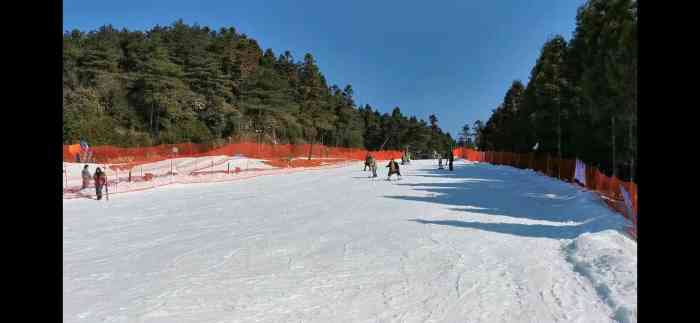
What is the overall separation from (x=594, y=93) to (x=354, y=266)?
2057cm

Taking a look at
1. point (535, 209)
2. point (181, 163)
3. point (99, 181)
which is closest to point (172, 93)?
point (181, 163)

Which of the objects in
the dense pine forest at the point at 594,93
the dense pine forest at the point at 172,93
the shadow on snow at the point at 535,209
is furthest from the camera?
the dense pine forest at the point at 172,93

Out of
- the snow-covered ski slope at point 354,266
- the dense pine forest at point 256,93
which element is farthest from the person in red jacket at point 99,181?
the dense pine forest at point 256,93

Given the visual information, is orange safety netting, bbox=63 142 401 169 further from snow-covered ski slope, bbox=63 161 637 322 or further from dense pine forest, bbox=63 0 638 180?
snow-covered ski slope, bbox=63 161 637 322

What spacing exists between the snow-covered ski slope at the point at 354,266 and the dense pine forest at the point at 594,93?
3782mm

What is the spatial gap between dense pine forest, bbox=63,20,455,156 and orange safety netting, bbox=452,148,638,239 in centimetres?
3375

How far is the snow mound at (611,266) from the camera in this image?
216 inches

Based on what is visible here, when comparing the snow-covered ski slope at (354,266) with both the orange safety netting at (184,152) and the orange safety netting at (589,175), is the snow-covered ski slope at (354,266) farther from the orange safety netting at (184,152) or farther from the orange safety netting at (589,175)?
the orange safety netting at (184,152)

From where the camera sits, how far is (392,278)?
22.7 feet

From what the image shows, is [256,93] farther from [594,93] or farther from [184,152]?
[594,93]

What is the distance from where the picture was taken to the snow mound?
18.0 feet

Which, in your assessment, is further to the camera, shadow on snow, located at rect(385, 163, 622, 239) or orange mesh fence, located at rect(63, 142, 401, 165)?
orange mesh fence, located at rect(63, 142, 401, 165)

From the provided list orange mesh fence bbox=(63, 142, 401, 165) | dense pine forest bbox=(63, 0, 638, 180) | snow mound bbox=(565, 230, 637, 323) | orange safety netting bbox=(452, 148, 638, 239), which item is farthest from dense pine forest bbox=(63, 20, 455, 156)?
snow mound bbox=(565, 230, 637, 323)
